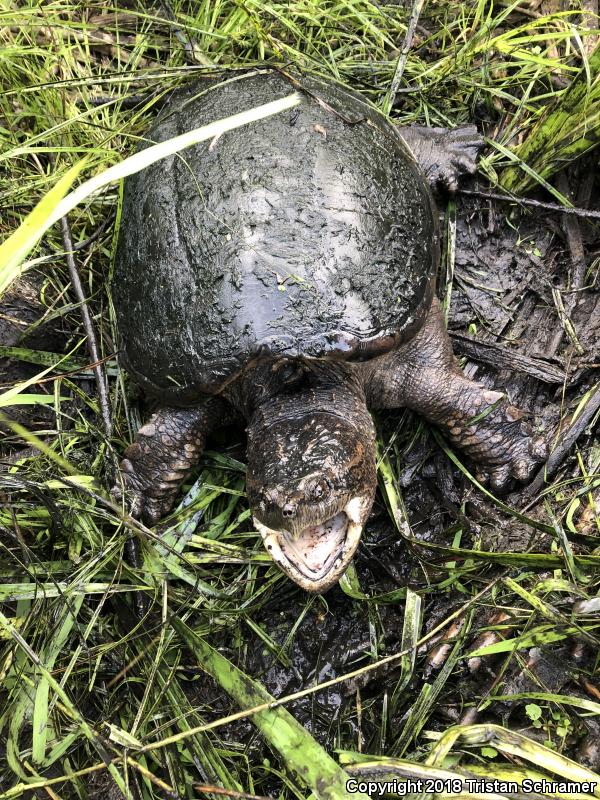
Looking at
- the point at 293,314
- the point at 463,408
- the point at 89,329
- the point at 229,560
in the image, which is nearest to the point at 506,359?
the point at 463,408

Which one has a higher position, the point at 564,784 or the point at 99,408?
the point at 99,408

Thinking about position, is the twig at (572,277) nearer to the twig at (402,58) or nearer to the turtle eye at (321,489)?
the twig at (402,58)

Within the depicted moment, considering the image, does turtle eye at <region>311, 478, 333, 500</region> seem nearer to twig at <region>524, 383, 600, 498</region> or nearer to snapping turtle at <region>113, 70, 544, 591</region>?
snapping turtle at <region>113, 70, 544, 591</region>

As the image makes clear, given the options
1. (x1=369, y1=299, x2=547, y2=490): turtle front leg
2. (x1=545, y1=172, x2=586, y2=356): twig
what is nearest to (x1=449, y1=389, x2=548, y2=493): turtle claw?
(x1=369, y1=299, x2=547, y2=490): turtle front leg

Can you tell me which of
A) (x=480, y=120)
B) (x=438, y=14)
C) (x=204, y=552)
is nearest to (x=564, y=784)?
(x=204, y=552)

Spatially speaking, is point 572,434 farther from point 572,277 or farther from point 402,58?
point 402,58

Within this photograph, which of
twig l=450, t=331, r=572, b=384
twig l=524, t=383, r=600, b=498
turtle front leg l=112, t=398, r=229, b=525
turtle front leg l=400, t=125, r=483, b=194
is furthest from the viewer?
turtle front leg l=400, t=125, r=483, b=194

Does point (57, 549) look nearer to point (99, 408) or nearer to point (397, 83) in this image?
point (99, 408)
